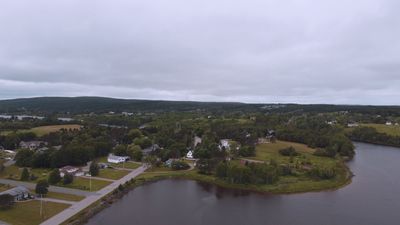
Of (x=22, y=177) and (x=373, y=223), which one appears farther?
(x=22, y=177)

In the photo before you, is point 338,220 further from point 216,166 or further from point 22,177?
point 22,177

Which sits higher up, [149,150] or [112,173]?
[149,150]

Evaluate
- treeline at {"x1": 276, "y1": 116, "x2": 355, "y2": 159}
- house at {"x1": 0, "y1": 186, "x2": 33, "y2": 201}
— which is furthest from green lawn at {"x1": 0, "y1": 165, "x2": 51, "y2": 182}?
treeline at {"x1": 276, "y1": 116, "x2": 355, "y2": 159}

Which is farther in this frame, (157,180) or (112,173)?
(112,173)

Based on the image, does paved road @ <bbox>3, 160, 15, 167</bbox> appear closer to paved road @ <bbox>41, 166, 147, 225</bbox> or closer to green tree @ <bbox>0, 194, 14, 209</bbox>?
paved road @ <bbox>41, 166, 147, 225</bbox>

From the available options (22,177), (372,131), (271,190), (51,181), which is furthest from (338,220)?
(372,131)

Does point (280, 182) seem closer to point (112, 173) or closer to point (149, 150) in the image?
point (112, 173)

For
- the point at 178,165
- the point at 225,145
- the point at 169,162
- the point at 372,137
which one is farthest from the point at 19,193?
the point at 372,137
